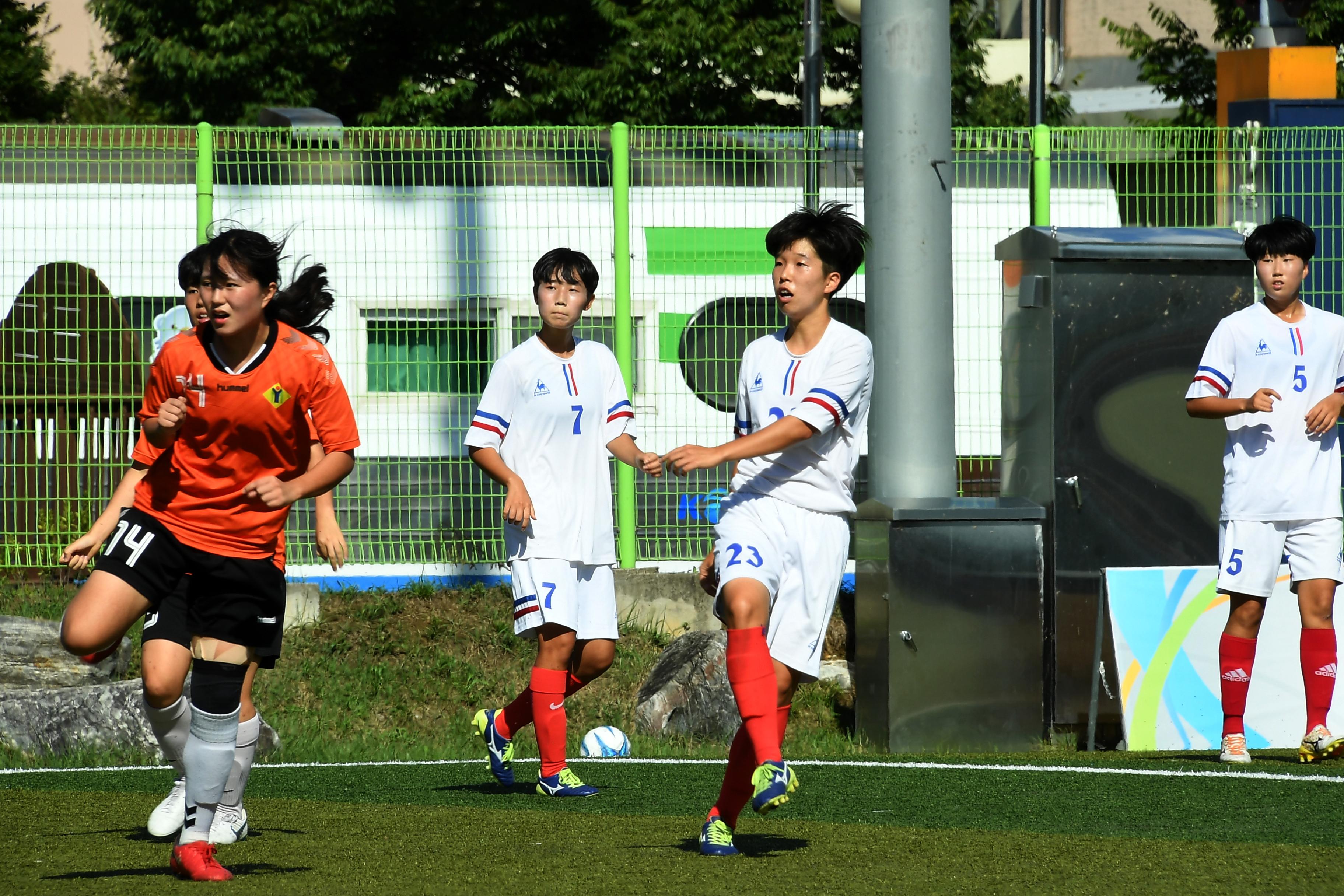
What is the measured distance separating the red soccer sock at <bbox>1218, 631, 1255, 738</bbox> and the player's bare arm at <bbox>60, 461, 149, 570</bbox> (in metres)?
4.55

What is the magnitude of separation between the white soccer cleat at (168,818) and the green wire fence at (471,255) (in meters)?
4.65

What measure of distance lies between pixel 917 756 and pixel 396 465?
3871 mm

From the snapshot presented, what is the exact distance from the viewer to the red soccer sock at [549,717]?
6301mm

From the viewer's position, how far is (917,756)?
7602 millimetres

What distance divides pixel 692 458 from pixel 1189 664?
170 inches

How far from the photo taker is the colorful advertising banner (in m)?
7.95

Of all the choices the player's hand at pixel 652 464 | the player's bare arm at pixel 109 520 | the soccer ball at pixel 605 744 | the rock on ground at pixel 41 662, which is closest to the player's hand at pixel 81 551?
the player's bare arm at pixel 109 520

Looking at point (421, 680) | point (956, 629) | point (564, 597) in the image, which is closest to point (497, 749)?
point (564, 597)

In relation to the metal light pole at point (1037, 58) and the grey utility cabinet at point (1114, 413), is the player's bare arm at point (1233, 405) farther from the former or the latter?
the metal light pole at point (1037, 58)

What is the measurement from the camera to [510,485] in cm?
612

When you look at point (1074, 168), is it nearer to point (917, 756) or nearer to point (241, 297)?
point (917, 756)

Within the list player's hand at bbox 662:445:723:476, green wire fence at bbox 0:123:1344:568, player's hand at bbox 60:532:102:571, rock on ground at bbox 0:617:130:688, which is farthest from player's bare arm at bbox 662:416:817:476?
rock on ground at bbox 0:617:130:688

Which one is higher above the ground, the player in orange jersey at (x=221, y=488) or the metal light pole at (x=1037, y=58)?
the metal light pole at (x=1037, y=58)

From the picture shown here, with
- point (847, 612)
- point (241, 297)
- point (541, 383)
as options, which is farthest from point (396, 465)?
point (241, 297)
